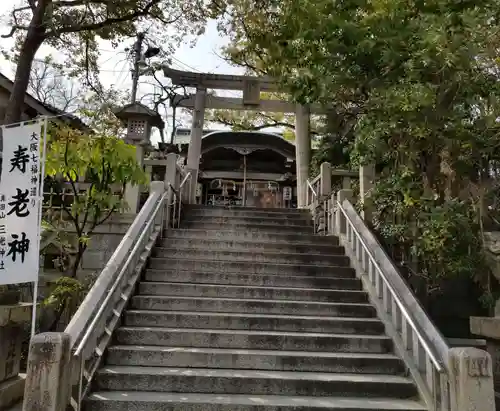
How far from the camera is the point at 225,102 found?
12.7 metres

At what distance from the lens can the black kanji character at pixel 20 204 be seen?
15.9 ft

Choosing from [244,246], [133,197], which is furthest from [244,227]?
[133,197]

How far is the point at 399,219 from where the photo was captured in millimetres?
6082

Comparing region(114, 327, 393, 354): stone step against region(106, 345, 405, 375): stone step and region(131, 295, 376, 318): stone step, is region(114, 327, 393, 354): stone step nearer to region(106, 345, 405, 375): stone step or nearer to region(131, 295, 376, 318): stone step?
region(106, 345, 405, 375): stone step

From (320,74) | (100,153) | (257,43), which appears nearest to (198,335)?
(100,153)

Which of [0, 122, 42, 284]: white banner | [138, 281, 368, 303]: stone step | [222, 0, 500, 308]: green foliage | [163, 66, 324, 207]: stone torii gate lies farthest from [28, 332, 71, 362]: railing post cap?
[163, 66, 324, 207]: stone torii gate

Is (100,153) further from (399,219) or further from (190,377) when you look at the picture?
(399,219)

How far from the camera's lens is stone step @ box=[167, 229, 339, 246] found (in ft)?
25.6

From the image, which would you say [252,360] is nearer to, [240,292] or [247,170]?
[240,292]

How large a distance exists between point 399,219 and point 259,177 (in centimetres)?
1037

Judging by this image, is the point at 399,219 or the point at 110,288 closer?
the point at 110,288

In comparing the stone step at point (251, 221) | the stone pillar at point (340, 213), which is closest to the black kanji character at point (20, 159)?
the stone step at point (251, 221)

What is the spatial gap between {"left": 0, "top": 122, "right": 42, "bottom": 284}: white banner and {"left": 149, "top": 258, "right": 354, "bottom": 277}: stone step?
7.12 feet

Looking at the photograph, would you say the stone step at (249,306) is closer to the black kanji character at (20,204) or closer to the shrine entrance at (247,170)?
the black kanji character at (20,204)
